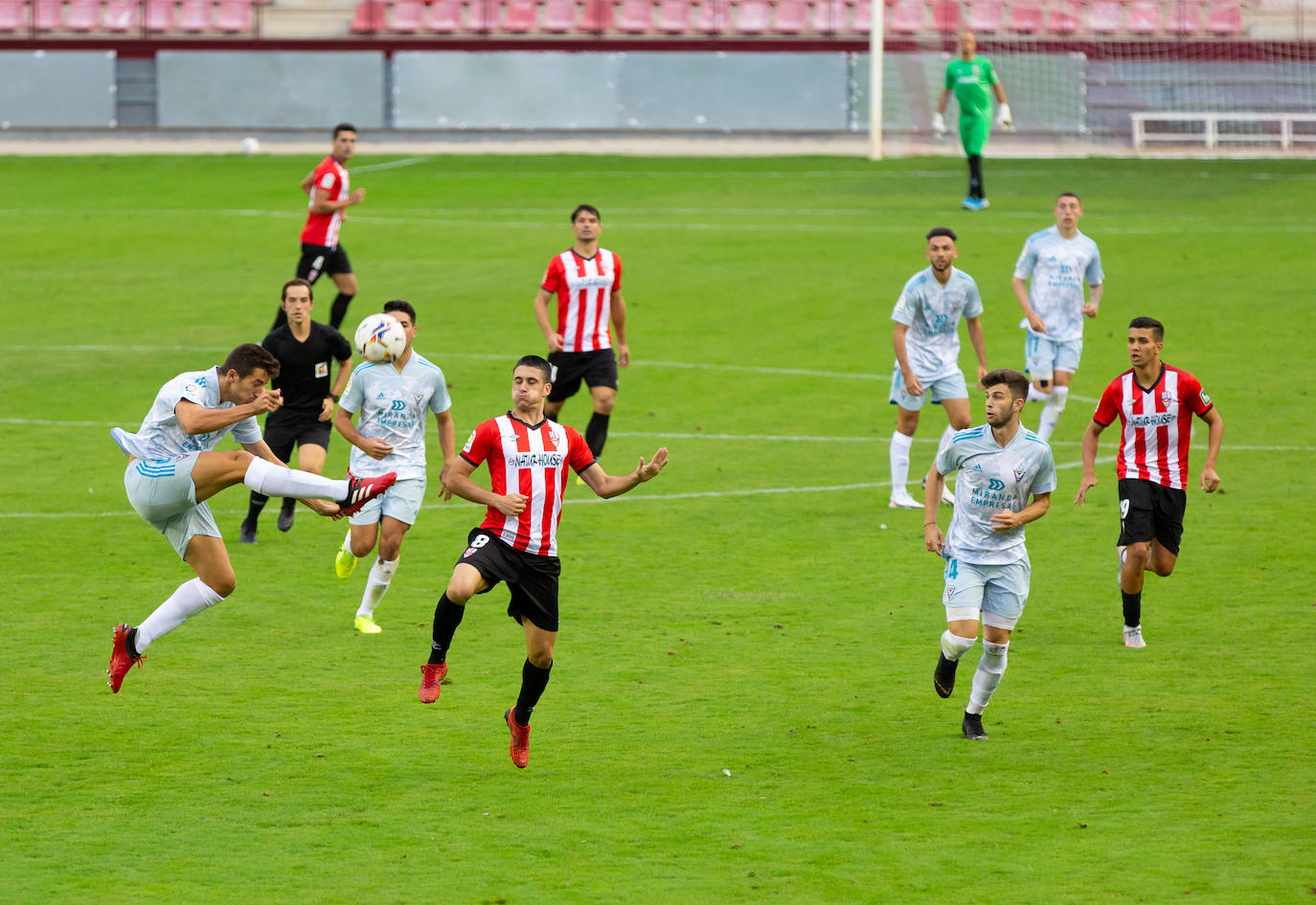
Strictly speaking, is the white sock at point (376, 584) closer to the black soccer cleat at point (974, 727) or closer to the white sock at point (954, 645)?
the white sock at point (954, 645)

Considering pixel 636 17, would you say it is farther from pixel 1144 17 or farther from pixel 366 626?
pixel 366 626

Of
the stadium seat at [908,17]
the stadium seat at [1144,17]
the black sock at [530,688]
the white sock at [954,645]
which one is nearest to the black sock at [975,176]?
the stadium seat at [908,17]

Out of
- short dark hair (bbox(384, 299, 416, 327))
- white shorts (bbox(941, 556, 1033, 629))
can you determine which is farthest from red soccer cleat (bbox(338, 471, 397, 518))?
white shorts (bbox(941, 556, 1033, 629))

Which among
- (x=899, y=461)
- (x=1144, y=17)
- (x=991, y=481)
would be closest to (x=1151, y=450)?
(x=991, y=481)

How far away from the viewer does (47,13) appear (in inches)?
1800

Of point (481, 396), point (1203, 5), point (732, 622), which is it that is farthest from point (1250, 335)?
point (1203, 5)

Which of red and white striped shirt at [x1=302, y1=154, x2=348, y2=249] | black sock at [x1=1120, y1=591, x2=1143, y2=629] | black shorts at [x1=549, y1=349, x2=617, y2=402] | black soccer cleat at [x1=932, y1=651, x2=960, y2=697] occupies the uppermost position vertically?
red and white striped shirt at [x1=302, y1=154, x2=348, y2=249]

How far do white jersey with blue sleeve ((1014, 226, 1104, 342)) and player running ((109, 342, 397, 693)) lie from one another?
9.37 metres

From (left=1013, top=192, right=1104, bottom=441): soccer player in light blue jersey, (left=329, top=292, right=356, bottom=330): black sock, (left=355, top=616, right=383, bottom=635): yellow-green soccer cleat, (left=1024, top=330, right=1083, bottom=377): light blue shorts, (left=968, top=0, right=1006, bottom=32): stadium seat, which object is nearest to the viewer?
(left=355, top=616, right=383, bottom=635): yellow-green soccer cleat

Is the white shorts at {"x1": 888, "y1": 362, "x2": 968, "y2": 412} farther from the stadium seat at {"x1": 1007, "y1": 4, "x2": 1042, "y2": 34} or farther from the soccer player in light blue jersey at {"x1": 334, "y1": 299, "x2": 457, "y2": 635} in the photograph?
the stadium seat at {"x1": 1007, "y1": 4, "x2": 1042, "y2": 34}

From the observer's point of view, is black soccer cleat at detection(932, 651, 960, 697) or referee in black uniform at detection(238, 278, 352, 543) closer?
black soccer cleat at detection(932, 651, 960, 697)

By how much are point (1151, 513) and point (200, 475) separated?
238 inches

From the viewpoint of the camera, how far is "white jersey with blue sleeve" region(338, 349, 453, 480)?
38.1 ft

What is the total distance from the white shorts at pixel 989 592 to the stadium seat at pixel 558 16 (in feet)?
121
